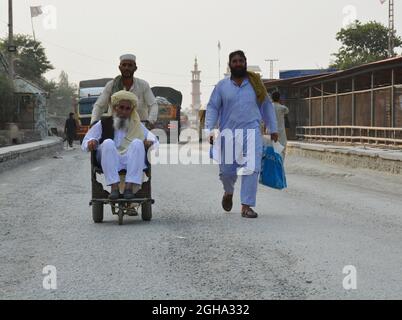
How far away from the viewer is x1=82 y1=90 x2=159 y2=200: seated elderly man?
7602 millimetres

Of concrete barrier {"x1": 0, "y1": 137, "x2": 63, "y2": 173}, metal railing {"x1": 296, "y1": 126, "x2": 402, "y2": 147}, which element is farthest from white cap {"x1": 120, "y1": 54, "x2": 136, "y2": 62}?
metal railing {"x1": 296, "y1": 126, "x2": 402, "y2": 147}

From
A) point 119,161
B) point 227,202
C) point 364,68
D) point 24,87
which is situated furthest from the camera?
point 24,87

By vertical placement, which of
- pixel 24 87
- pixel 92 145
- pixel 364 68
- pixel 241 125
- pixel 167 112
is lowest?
pixel 92 145

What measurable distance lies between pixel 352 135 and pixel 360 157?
7.58 metres

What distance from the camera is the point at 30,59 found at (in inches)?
3150

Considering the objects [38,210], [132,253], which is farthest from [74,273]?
[38,210]

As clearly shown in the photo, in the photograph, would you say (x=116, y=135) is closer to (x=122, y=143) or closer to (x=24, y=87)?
(x=122, y=143)

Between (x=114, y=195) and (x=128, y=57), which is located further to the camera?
(x=128, y=57)

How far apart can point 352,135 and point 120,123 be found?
60.3 feet

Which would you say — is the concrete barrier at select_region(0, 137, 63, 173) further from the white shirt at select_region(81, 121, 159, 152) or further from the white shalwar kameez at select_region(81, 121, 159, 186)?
the white shalwar kameez at select_region(81, 121, 159, 186)

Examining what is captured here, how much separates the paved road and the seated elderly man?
0.50 metres

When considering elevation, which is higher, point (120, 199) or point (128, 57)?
point (128, 57)

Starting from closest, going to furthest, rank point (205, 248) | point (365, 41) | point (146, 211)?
point (205, 248), point (146, 211), point (365, 41)

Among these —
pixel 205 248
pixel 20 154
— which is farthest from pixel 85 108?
pixel 205 248
